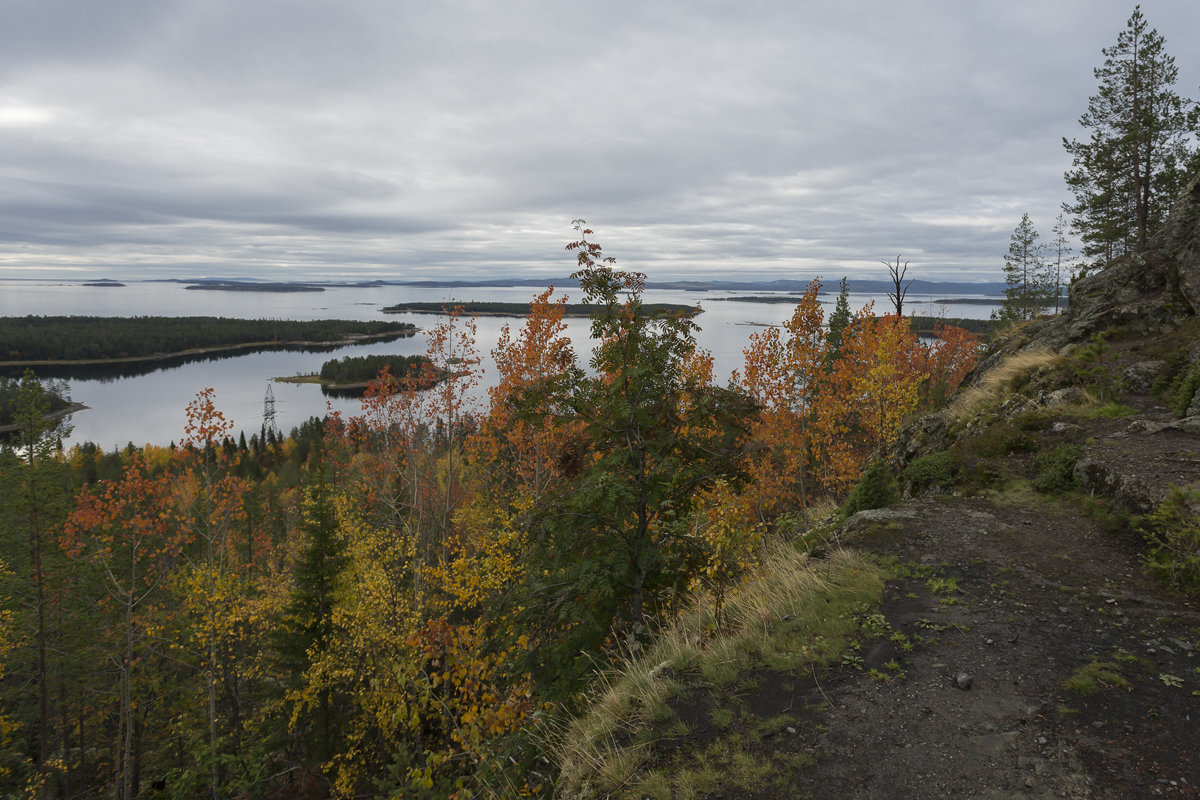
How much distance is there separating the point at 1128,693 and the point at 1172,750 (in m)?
0.71

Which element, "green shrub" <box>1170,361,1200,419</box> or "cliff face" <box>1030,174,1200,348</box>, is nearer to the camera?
"green shrub" <box>1170,361,1200,419</box>

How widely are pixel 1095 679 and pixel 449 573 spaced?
52.9 feet

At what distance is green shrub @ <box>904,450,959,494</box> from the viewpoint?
1076 centimetres

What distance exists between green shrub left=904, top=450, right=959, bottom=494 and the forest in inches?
131

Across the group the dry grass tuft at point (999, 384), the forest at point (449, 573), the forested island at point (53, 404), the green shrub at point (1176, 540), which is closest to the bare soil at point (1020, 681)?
the green shrub at point (1176, 540)

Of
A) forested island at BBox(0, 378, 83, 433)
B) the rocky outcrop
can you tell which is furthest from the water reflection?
the rocky outcrop

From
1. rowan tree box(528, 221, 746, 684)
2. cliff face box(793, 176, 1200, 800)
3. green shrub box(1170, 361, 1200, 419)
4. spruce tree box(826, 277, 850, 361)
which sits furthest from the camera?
spruce tree box(826, 277, 850, 361)

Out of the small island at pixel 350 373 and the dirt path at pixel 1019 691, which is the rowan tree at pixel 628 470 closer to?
the dirt path at pixel 1019 691

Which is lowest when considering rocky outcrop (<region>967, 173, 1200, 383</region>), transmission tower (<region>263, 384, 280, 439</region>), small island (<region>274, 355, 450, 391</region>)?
transmission tower (<region>263, 384, 280, 439</region>)

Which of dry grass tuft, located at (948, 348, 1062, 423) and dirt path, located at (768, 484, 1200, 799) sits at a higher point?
dry grass tuft, located at (948, 348, 1062, 423)

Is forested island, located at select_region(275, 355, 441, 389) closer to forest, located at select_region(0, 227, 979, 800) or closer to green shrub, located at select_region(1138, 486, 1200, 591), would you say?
forest, located at select_region(0, 227, 979, 800)

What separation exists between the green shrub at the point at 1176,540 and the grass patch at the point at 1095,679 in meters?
2.26

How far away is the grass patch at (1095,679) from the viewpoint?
4.70 m

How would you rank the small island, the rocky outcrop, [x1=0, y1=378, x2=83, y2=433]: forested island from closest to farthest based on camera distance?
the rocky outcrop < [x1=0, y1=378, x2=83, y2=433]: forested island < the small island
